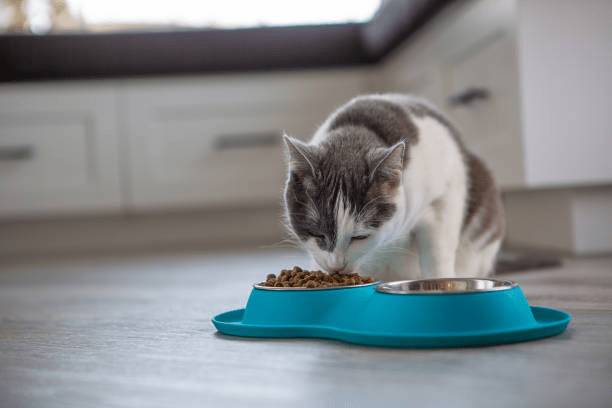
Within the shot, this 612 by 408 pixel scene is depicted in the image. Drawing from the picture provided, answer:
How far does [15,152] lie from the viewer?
3.03 meters

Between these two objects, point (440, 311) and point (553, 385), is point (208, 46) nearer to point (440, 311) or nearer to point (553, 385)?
point (440, 311)

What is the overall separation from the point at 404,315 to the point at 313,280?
8.5 inches

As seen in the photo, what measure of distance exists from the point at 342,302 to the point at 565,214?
1.25 meters

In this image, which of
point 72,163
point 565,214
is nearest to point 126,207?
point 72,163

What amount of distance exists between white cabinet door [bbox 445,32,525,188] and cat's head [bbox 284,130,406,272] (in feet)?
2.13

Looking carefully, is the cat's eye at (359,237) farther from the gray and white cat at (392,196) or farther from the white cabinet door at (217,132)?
the white cabinet door at (217,132)

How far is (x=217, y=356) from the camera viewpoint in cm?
97

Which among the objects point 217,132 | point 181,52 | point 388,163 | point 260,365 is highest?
point 181,52

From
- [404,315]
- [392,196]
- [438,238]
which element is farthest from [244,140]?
[404,315]

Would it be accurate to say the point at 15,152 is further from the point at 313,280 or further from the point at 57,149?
the point at 313,280

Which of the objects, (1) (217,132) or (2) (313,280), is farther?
(1) (217,132)

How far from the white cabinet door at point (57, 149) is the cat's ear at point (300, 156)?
1965mm

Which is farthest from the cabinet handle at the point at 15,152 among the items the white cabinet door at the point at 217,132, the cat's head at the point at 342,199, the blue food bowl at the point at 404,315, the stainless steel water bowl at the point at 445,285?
the stainless steel water bowl at the point at 445,285

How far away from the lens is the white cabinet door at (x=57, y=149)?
→ 3.04 metres
